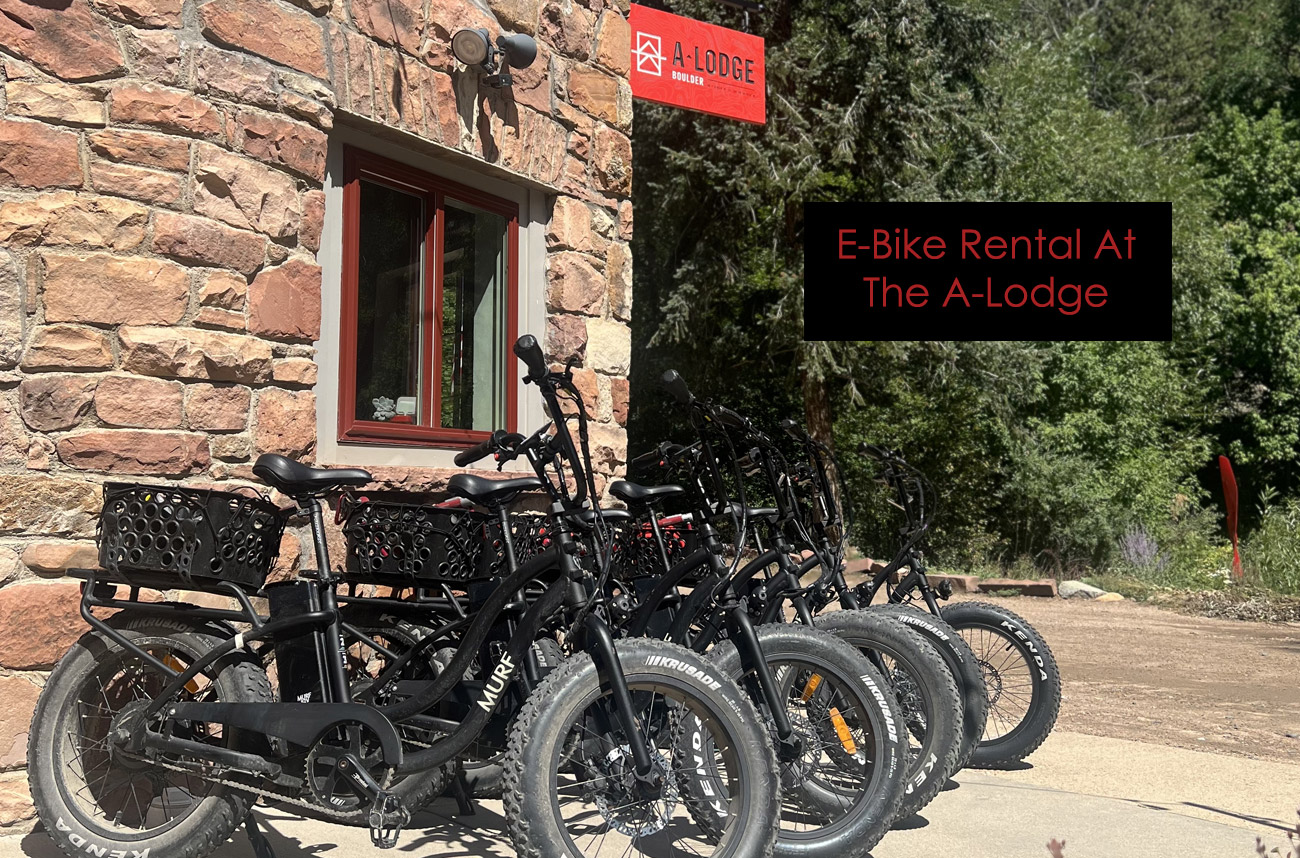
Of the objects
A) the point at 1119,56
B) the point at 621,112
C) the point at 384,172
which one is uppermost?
the point at 1119,56

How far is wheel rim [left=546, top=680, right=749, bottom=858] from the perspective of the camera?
3254 millimetres

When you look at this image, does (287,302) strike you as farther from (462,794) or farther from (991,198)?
(991,198)

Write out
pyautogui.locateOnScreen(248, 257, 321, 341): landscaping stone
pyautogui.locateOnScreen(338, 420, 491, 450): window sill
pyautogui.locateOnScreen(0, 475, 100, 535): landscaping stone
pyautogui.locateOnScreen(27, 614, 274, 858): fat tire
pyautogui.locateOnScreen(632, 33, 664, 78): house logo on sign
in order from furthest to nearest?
pyautogui.locateOnScreen(632, 33, 664, 78): house logo on sign
pyautogui.locateOnScreen(338, 420, 491, 450): window sill
pyautogui.locateOnScreen(248, 257, 321, 341): landscaping stone
pyautogui.locateOnScreen(0, 475, 100, 535): landscaping stone
pyautogui.locateOnScreen(27, 614, 274, 858): fat tire

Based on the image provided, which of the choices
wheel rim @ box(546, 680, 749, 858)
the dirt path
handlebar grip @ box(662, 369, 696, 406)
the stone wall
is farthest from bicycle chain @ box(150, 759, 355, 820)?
the dirt path

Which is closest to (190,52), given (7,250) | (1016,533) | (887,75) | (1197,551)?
(7,250)

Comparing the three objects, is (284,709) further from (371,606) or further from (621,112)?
(621,112)

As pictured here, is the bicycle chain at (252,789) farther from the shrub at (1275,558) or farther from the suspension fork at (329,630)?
the shrub at (1275,558)

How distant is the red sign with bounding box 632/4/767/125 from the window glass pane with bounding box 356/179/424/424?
2.27 m

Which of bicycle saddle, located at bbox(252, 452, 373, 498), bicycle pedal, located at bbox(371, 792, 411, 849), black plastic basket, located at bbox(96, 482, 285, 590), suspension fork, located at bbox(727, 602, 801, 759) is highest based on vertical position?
bicycle saddle, located at bbox(252, 452, 373, 498)

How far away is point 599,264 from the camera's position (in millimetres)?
6289

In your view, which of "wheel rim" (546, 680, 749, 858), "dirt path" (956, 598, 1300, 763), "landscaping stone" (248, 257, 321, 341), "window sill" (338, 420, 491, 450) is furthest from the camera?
"dirt path" (956, 598, 1300, 763)

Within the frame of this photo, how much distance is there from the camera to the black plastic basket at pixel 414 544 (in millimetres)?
3885

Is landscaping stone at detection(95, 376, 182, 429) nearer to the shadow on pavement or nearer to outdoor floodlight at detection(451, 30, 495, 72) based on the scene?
outdoor floodlight at detection(451, 30, 495, 72)

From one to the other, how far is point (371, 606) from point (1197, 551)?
1631 cm
